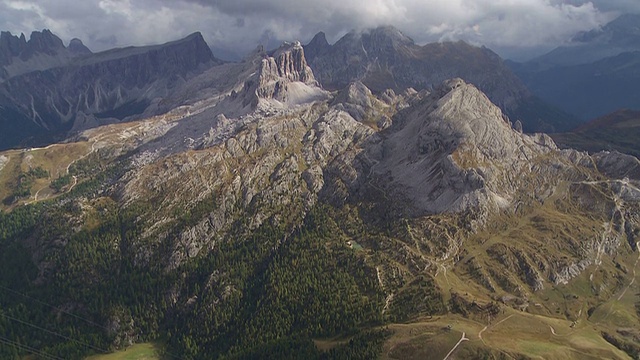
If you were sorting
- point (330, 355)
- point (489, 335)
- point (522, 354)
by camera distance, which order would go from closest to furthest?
point (522, 354)
point (489, 335)
point (330, 355)

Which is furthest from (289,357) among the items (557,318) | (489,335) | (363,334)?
(557,318)

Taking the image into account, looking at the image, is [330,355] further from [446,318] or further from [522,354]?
[522,354]

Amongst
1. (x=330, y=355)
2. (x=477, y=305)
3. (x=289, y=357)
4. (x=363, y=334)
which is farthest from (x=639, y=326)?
(x=289, y=357)

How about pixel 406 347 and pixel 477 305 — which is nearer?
pixel 406 347

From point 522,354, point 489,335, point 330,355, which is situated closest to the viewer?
point 522,354

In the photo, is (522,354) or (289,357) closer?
(522,354)

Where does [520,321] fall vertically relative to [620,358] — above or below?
above

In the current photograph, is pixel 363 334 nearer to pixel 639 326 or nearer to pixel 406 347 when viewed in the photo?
pixel 406 347

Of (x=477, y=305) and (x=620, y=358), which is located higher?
(x=477, y=305)
